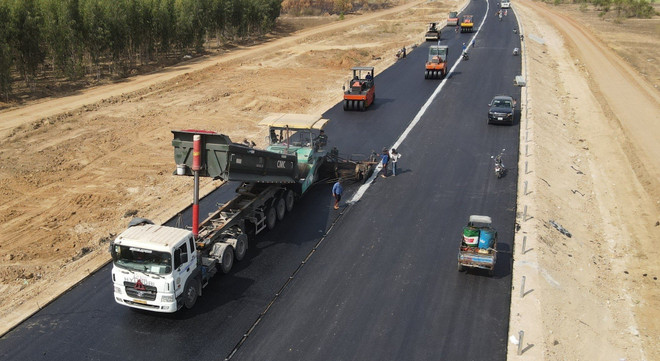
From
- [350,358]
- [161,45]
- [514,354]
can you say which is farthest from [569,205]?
[161,45]

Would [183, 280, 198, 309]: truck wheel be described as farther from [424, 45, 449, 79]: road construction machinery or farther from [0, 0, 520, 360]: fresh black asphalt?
[424, 45, 449, 79]: road construction machinery

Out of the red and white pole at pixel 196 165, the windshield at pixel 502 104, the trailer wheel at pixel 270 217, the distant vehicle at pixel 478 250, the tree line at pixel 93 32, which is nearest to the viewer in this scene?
the red and white pole at pixel 196 165

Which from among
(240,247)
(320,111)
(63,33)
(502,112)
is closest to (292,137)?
(240,247)

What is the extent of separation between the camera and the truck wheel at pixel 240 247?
62.2ft

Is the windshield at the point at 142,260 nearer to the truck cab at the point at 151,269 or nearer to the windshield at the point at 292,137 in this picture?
the truck cab at the point at 151,269

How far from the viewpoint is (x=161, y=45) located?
6144 cm

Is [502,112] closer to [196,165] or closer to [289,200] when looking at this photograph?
[289,200]

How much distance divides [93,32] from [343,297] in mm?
43634

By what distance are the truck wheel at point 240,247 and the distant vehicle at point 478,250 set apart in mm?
7542

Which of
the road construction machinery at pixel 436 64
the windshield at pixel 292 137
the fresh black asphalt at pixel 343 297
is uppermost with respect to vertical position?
the road construction machinery at pixel 436 64

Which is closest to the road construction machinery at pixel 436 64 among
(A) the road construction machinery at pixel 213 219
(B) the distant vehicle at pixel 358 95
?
(B) the distant vehicle at pixel 358 95

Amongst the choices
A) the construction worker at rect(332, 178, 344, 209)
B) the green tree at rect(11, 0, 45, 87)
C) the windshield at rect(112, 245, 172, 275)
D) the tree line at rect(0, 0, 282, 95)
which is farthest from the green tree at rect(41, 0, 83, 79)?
the windshield at rect(112, 245, 172, 275)

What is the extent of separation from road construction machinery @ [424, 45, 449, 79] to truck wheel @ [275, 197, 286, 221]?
99.1ft

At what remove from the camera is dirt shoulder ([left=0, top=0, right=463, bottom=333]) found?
20.4 metres
